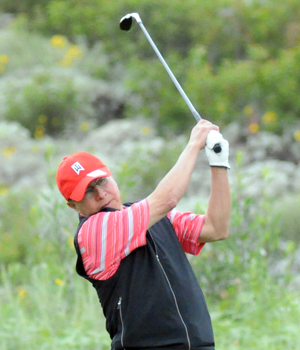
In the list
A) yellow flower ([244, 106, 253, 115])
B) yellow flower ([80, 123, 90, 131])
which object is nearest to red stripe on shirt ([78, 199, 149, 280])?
yellow flower ([244, 106, 253, 115])

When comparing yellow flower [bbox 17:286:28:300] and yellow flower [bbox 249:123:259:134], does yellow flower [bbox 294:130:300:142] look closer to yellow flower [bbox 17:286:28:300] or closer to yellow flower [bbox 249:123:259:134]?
yellow flower [bbox 249:123:259:134]

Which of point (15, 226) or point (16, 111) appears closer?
point (15, 226)

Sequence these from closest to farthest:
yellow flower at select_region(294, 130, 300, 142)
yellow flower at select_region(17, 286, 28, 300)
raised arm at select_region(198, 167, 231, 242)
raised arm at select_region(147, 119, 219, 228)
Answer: raised arm at select_region(147, 119, 219, 228) < raised arm at select_region(198, 167, 231, 242) < yellow flower at select_region(17, 286, 28, 300) < yellow flower at select_region(294, 130, 300, 142)

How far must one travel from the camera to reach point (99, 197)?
8.18ft

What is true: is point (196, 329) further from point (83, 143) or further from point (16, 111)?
point (16, 111)

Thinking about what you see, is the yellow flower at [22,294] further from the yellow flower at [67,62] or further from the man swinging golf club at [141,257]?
the yellow flower at [67,62]

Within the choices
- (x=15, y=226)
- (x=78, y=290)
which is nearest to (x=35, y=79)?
(x=15, y=226)

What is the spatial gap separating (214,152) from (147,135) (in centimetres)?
651

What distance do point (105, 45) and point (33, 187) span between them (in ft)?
14.7

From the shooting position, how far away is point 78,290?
4.51 meters

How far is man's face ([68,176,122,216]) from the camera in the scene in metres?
2.49

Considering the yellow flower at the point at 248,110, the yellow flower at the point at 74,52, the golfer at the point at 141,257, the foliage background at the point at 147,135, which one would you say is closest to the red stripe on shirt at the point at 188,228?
the golfer at the point at 141,257

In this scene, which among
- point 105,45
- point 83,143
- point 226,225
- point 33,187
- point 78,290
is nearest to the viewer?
point 226,225

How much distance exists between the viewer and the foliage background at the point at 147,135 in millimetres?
4352
